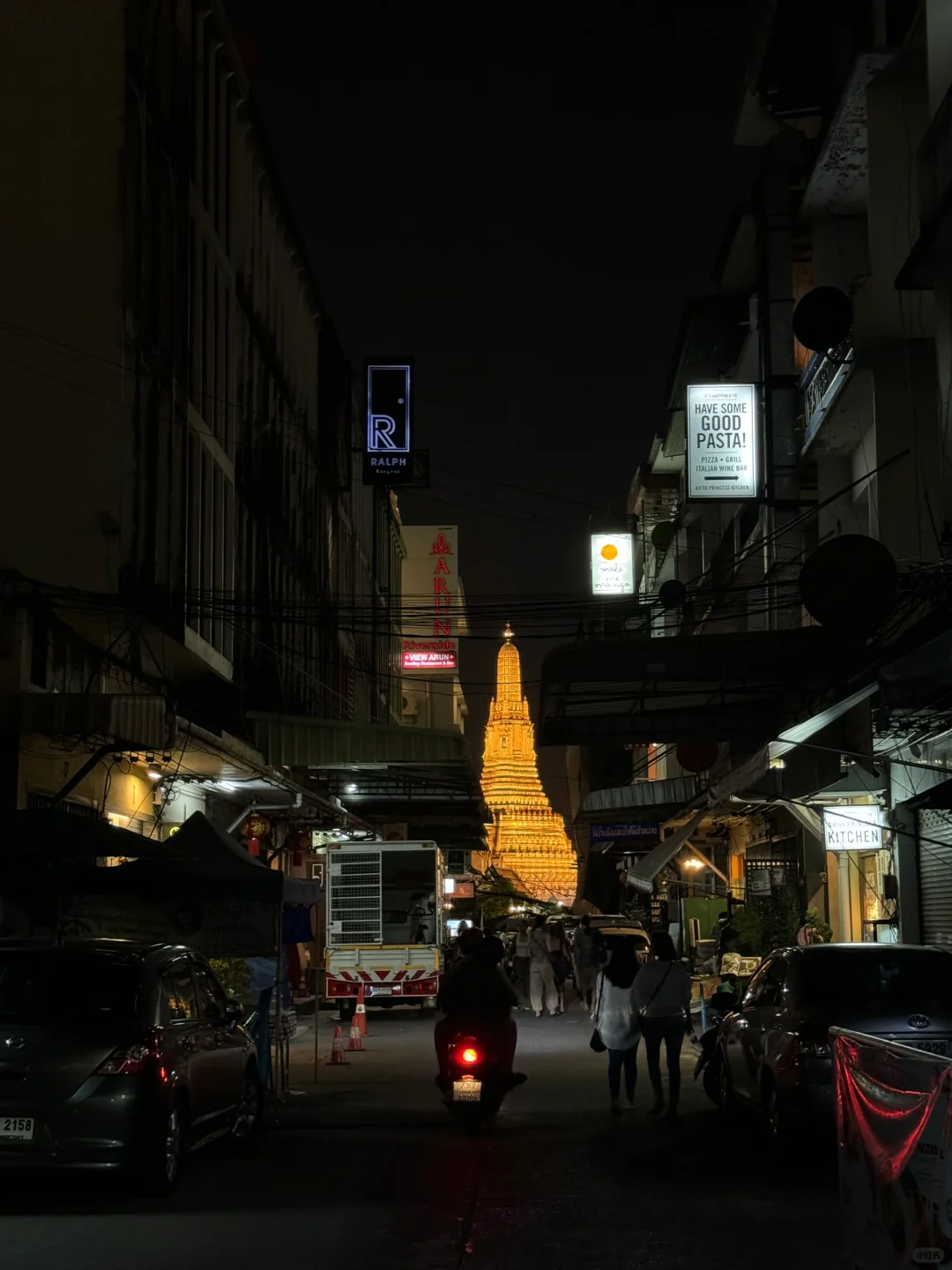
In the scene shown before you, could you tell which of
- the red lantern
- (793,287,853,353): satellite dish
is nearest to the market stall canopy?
(793,287,853,353): satellite dish

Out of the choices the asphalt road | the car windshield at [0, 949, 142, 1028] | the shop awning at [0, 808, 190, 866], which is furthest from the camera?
the shop awning at [0, 808, 190, 866]

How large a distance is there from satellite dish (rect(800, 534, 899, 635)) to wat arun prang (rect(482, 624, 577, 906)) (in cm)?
11295

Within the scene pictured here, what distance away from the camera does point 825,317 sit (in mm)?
22375

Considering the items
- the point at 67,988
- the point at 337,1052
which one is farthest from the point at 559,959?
the point at 67,988

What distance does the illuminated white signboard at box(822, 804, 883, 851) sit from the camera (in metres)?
21.4

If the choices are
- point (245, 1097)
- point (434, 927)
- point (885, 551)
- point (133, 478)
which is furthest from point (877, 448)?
point (434, 927)

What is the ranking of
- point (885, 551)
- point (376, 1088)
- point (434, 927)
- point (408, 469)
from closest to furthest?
point (885, 551)
point (376, 1088)
point (434, 927)
point (408, 469)

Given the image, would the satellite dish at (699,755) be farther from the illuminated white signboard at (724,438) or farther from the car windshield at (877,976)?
the car windshield at (877,976)

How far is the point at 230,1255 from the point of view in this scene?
8.63m

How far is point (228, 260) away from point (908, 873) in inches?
592

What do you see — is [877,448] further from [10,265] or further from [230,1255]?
[230,1255]

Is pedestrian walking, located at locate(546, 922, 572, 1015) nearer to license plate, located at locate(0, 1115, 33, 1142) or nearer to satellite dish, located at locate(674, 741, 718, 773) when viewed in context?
satellite dish, located at locate(674, 741, 718, 773)

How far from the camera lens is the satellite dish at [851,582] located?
631 inches

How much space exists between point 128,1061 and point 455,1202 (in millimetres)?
2337
